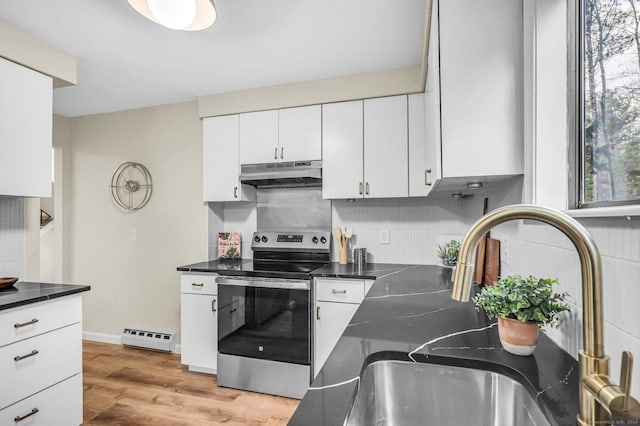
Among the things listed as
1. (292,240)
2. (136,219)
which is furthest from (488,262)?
(136,219)

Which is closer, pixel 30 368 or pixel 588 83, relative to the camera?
pixel 588 83

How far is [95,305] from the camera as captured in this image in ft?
11.6

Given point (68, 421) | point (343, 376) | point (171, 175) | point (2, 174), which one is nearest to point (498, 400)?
point (343, 376)

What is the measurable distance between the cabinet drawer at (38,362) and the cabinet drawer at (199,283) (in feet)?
2.68

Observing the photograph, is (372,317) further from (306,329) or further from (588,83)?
(306,329)

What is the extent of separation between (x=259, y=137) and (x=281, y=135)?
8.1 inches

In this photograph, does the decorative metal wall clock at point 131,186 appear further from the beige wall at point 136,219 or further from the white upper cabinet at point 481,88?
the white upper cabinet at point 481,88

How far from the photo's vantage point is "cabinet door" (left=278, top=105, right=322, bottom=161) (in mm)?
2697

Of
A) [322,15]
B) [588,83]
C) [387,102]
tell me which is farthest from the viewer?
[387,102]

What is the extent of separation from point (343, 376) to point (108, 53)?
8.45 feet

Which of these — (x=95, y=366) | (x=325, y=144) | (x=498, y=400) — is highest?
(x=325, y=144)

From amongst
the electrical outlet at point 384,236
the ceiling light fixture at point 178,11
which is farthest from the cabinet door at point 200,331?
the ceiling light fixture at point 178,11

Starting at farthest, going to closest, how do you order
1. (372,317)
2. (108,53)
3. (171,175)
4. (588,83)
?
(171,175), (108,53), (372,317), (588,83)

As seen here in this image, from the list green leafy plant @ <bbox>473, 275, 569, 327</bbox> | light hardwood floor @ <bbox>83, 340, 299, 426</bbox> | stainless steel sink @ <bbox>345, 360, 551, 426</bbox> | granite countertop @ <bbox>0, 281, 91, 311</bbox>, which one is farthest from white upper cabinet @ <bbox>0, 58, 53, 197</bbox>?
green leafy plant @ <bbox>473, 275, 569, 327</bbox>
